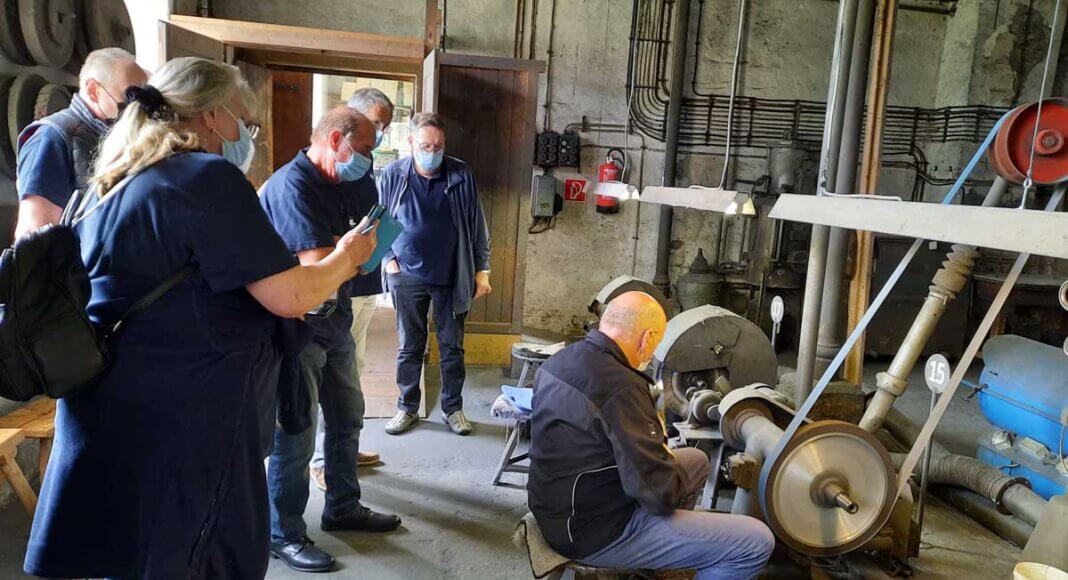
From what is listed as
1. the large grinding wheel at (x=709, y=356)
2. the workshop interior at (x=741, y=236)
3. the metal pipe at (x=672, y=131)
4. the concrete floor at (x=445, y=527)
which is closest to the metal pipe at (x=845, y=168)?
the workshop interior at (x=741, y=236)

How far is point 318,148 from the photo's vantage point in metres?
2.51

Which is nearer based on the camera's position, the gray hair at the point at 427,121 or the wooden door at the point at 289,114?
the gray hair at the point at 427,121

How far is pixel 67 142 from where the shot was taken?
Result: 2.47m

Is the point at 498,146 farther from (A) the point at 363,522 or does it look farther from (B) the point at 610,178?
(A) the point at 363,522

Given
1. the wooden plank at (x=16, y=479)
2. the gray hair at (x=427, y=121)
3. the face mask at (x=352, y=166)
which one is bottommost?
the wooden plank at (x=16, y=479)

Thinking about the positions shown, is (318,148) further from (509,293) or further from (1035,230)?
(509,293)

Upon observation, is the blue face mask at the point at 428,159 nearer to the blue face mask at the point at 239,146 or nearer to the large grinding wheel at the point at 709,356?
the large grinding wheel at the point at 709,356

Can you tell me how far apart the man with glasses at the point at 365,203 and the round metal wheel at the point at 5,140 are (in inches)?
54.5

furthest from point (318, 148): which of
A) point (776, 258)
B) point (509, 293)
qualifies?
point (776, 258)

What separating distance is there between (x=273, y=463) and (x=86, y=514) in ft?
3.68

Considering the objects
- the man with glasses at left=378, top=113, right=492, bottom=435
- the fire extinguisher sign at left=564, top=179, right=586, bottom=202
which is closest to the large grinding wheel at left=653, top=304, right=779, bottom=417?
the man with glasses at left=378, top=113, right=492, bottom=435

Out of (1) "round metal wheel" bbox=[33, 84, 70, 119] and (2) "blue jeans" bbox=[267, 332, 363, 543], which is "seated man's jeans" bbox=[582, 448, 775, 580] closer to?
(2) "blue jeans" bbox=[267, 332, 363, 543]

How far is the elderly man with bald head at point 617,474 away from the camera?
2.11 m

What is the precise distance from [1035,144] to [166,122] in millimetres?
2916
